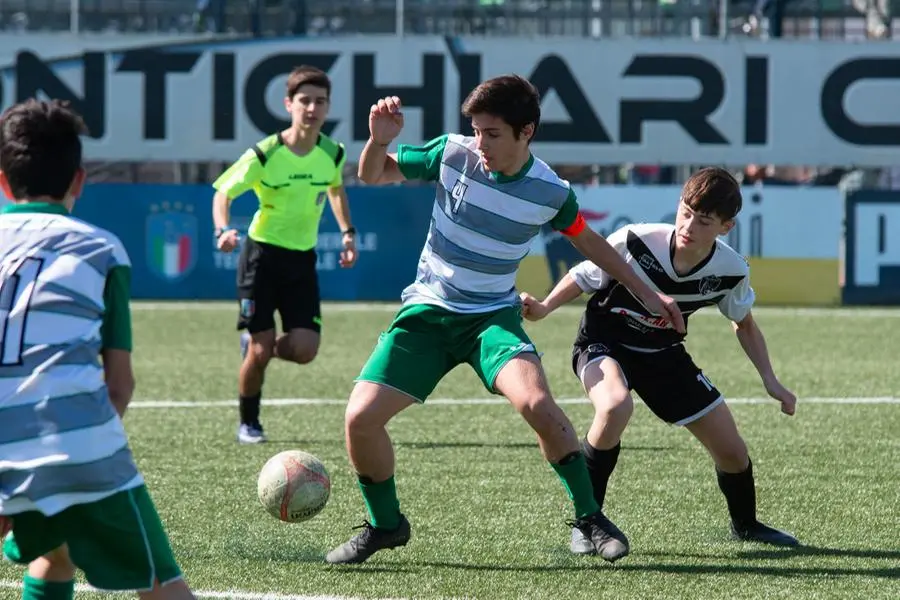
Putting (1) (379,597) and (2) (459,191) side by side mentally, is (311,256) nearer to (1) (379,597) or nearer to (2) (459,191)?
(2) (459,191)

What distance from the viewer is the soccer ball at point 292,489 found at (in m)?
5.55

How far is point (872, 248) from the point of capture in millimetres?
18562

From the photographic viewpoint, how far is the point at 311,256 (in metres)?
9.12

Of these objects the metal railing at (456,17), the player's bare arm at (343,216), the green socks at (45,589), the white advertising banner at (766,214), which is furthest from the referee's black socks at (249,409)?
the metal railing at (456,17)

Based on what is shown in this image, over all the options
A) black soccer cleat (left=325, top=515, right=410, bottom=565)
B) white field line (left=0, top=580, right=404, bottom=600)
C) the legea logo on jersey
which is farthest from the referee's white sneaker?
the legea logo on jersey

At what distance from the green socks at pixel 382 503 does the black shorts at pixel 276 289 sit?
134 inches

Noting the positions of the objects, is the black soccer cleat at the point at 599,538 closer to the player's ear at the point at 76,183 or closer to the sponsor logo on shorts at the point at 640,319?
the sponsor logo on shorts at the point at 640,319

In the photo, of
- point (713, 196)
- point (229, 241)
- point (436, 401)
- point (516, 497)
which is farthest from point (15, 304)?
point (436, 401)

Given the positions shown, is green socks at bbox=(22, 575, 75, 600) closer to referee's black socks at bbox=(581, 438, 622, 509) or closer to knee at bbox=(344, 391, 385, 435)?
knee at bbox=(344, 391, 385, 435)

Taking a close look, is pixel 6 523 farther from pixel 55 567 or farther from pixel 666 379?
pixel 666 379

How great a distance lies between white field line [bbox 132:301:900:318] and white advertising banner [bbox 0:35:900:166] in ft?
6.72

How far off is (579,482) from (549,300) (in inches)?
32.3

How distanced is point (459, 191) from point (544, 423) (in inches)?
36.8

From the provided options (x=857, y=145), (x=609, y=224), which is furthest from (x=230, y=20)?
(x=857, y=145)
